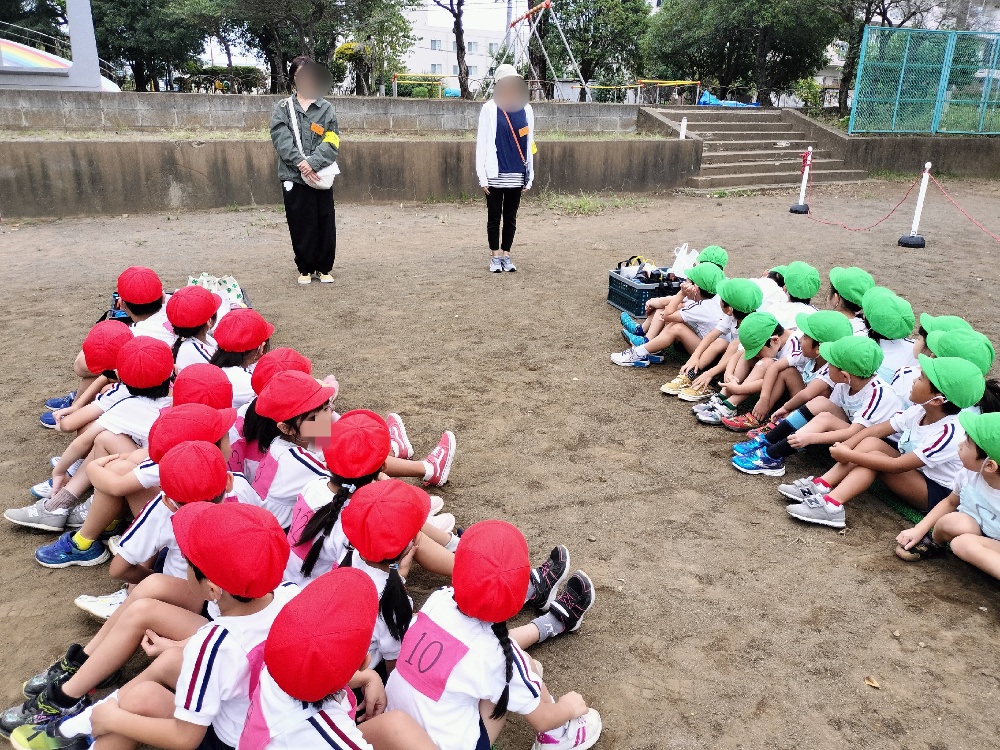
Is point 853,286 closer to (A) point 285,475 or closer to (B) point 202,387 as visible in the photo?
(A) point 285,475

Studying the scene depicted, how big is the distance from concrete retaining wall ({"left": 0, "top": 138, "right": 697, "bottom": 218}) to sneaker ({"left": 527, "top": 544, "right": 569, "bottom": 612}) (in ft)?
27.2

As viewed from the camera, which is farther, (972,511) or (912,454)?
(912,454)

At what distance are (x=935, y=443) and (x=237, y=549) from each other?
8.46ft

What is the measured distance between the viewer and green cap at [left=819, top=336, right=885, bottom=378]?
10.6 feet

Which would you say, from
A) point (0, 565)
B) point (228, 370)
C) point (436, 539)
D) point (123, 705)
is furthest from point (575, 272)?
point (123, 705)

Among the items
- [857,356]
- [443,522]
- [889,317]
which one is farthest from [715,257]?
[443,522]

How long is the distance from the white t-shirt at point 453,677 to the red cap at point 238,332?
1.89 m

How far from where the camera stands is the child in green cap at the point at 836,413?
325 cm

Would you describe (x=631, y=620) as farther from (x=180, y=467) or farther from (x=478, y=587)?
(x=180, y=467)

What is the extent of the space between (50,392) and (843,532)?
4.19m

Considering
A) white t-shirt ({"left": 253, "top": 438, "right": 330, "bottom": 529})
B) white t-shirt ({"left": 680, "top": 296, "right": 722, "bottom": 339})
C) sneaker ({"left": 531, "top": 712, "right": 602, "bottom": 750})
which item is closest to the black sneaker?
sneaker ({"left": 531, "top": 712, "right": 602, "bottom": 750})

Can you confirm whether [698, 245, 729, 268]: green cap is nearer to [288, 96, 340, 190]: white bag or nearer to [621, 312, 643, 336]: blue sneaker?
[621, 312, 643, 336]: blue sneaker

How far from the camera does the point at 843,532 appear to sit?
120 inches

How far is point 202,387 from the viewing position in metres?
2.75
